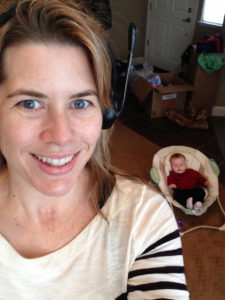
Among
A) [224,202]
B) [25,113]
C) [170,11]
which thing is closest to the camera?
[25,113]

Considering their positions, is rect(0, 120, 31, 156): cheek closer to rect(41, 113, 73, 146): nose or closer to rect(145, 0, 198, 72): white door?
rect(41, 113, 73, 146): nose

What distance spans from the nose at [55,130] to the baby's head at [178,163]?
173 cm

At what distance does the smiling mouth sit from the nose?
2.2 inches


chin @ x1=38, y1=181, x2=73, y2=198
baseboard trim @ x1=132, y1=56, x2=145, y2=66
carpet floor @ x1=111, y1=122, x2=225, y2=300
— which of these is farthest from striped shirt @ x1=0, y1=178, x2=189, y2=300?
baseboard trim @ x1=132, y1=56, x2=145, y2=66

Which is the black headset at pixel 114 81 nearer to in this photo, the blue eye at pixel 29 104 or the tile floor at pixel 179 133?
the blue eye at pixel 29 104

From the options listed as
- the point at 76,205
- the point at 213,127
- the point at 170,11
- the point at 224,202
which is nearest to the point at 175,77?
the point at 213,127

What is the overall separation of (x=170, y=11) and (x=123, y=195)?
4420 millimetres

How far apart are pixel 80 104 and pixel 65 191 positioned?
22 centimetres

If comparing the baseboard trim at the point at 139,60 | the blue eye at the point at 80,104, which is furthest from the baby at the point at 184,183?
the baseboard trim at the point at 139,60

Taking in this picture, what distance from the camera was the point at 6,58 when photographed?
0.67 m

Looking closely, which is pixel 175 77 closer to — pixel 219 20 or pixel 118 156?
pixel 219 20

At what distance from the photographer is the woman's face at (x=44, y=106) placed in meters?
0.65

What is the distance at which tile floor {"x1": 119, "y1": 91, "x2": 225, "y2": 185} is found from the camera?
2.93m

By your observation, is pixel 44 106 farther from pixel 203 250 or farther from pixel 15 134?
pixel 203 250
